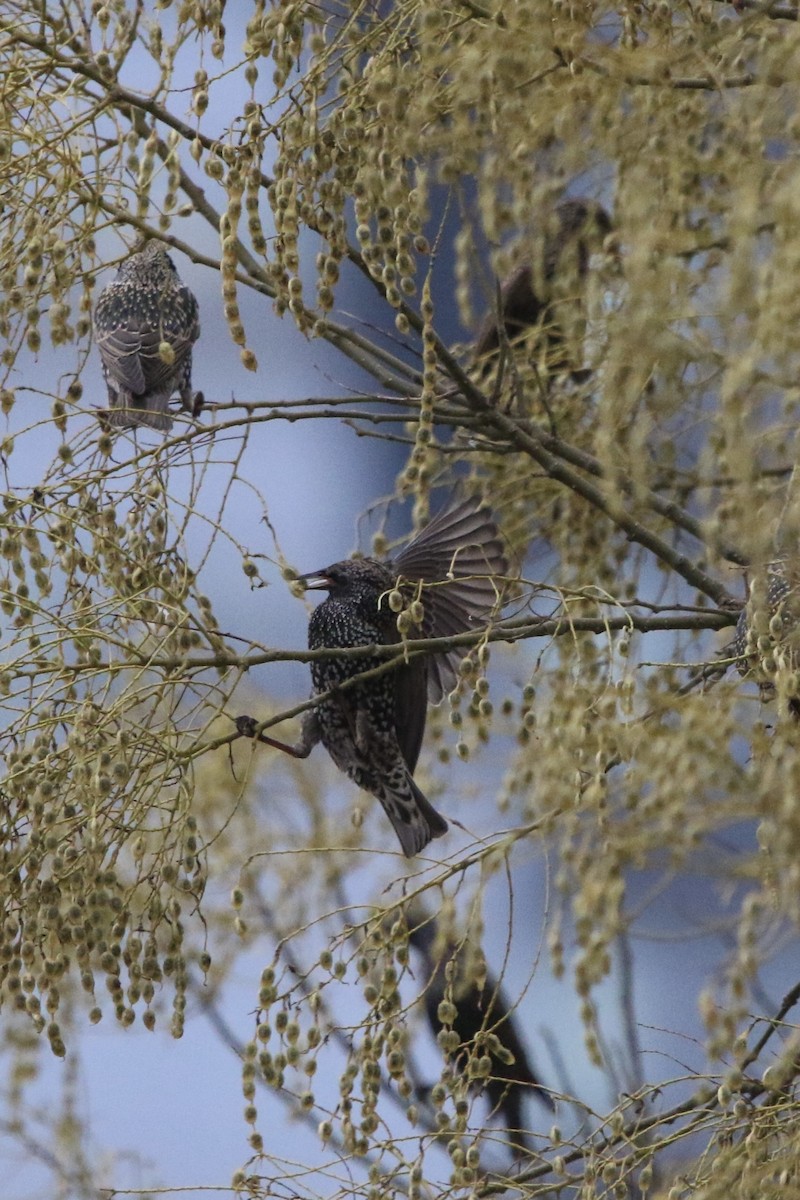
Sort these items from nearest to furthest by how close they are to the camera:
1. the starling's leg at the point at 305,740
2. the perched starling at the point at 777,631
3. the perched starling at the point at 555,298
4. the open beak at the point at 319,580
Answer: the perched starling at the point at 777,631, the perched starling at the point at 555,298, the starling's leg at the point at 305,740, the open beak at the point at 319,580

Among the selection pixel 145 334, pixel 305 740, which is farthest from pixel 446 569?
pixel 145 334

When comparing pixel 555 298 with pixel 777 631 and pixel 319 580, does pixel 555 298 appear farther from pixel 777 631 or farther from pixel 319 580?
pixel 777 631

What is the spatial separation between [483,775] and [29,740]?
343 centimetres

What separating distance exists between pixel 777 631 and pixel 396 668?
1854 mm

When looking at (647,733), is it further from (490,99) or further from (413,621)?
(490,99)

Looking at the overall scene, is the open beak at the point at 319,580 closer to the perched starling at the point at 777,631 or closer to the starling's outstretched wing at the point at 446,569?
the starling's outstretched wing at the point at 446,569

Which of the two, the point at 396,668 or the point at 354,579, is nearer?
the point at 396,668

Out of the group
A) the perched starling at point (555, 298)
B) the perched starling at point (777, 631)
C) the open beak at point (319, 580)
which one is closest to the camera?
the perched starling at point (777, 631)

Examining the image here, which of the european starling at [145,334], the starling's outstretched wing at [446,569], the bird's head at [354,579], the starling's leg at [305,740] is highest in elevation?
the european starling at [145,334]

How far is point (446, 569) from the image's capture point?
418cm

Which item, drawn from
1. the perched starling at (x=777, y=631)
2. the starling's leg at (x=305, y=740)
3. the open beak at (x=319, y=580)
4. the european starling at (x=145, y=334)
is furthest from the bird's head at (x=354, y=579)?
the perched starling at (x=777, y=631)

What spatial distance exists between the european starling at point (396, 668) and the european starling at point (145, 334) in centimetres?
60

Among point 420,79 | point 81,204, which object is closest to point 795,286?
point 420,79

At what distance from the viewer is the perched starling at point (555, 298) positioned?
2568 millimetres
